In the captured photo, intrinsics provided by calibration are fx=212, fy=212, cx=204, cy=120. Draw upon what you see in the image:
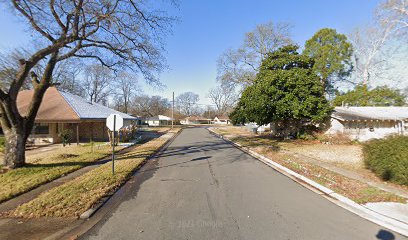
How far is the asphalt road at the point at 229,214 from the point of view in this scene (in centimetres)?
369

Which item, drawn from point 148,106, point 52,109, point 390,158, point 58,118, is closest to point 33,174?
point 58,118

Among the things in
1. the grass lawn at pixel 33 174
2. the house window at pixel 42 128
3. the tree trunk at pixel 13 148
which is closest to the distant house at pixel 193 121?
the house window at pixel 42 128

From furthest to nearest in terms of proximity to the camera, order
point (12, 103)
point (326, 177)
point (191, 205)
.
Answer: point (12, 103)
point (326, 177)
point (191, 205)

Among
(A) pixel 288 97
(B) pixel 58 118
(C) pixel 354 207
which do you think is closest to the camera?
(C) pixel 354 207

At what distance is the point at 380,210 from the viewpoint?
453cm

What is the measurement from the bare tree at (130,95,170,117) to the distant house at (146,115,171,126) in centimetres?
483

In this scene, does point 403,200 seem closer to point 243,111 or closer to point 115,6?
point 115,6

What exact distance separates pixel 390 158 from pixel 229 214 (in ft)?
18.3

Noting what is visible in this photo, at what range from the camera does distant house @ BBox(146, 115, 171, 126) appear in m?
73.8

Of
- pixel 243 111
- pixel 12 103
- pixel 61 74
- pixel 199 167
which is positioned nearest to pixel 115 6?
pixel 12 103

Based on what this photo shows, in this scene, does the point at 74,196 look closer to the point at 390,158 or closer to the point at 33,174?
the point at 33,174

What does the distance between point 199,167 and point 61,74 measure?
31978 millimetres

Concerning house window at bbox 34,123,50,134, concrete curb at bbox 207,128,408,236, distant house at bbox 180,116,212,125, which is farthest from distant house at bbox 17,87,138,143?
distant house at bbox 180,116,212,125

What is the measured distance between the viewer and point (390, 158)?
6473mm
